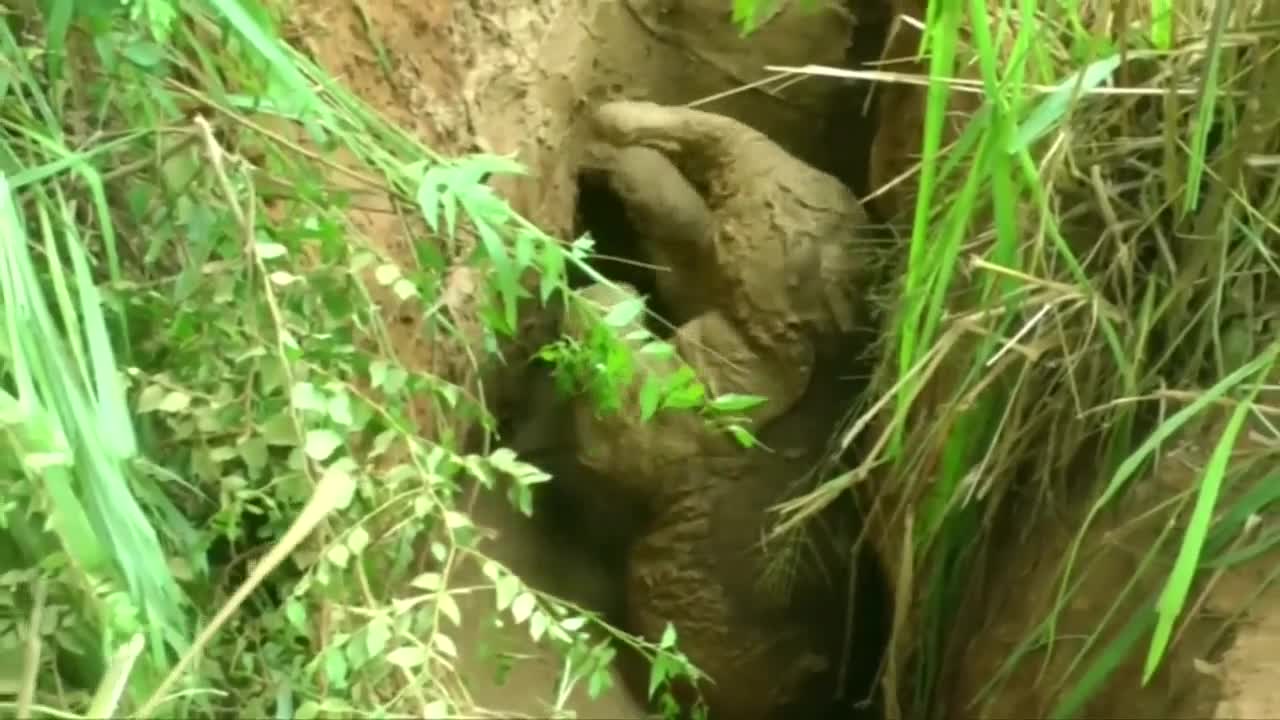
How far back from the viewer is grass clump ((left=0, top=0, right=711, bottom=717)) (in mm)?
556

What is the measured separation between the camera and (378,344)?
2.45 feet

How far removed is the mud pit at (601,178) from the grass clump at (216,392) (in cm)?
15

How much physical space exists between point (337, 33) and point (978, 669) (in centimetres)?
53

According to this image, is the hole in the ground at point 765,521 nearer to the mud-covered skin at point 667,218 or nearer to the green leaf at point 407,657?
the mud-covered skin at point 667,218

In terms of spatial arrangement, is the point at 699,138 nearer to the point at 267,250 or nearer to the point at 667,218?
the point at 667,218

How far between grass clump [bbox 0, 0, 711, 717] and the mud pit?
0.15 meters

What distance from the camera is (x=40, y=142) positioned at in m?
0.64

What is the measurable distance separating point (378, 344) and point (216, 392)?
4.7 inches

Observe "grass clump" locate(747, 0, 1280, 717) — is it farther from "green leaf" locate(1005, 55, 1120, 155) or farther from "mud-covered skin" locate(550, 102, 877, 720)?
"mud-covered skin" locate(550, 102, 877, 720)

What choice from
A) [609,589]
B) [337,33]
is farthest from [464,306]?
[609,589]

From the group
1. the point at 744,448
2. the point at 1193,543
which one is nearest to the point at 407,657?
the point at 1193,543

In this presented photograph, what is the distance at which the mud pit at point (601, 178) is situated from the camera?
33.5 inches

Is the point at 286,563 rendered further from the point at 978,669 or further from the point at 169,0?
the point at 978,669

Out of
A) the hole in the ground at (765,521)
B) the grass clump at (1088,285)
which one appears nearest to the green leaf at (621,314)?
the grass clump at (1088,285)
